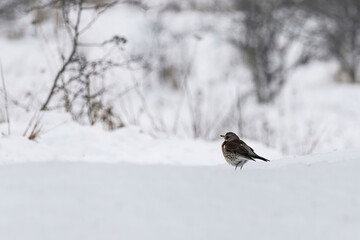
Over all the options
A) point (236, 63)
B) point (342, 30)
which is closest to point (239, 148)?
point (342, 30)

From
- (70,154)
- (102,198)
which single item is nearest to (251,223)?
(102,198)

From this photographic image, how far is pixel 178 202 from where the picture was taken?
1855mm

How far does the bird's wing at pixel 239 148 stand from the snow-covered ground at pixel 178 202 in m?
0.09

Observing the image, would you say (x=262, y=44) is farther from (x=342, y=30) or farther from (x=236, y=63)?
(x=236, y=63)

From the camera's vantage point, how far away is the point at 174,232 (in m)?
1.63

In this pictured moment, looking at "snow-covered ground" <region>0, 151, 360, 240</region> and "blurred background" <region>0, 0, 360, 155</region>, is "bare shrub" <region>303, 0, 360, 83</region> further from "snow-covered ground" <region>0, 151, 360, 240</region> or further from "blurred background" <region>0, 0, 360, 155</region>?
"snow-covered ground" <region>0, 151, 360, 240</region>

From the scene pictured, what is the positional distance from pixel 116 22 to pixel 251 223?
482 inches

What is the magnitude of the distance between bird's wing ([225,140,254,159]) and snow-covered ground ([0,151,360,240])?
9 centimetres

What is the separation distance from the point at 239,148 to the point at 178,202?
2.14 ft

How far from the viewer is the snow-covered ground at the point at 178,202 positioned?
1.64 meters

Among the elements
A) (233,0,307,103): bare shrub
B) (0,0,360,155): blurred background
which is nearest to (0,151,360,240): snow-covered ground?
(0,0,360,155): blurred background

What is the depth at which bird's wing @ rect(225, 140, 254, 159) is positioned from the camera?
2.38m

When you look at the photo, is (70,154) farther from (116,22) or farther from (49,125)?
(116,22)

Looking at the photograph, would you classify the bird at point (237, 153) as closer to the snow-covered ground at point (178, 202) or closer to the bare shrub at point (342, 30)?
the snow-covered ground at point (178, 202)
